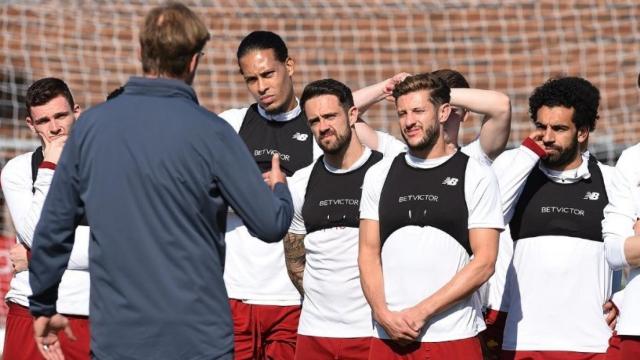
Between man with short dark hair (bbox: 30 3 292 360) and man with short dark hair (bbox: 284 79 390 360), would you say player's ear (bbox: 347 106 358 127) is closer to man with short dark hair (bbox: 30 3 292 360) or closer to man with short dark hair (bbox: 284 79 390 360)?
man with short dark hair (bbox: 284 79 390 360)

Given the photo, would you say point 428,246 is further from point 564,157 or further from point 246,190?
point 246,190

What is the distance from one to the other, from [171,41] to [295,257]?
2.58 m

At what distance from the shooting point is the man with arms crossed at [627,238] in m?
4.97

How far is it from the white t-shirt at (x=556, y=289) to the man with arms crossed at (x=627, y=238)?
2.19 feet

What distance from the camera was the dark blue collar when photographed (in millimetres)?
4070

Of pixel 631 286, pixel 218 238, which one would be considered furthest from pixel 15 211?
pixel 631 286

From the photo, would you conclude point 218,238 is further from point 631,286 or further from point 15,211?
point 15,211

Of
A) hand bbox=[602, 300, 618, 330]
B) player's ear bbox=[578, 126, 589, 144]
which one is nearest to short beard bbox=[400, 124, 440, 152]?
player's ear bbox=[578, 126, 589, 144]

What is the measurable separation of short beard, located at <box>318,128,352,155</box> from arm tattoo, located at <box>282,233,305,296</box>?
0.52 m

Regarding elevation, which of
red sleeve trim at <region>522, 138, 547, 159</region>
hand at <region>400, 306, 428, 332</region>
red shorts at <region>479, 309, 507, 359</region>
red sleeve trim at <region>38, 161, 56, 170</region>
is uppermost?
red sleeve trim at <region>38, 161, 56, 170</region>

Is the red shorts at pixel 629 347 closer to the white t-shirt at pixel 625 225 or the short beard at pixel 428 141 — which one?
the white t-shirt at pixel 625 225

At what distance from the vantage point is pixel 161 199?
3994 millimetres

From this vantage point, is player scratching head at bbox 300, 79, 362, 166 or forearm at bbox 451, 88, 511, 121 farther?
forearm at bbox 451, 88, 511, 121

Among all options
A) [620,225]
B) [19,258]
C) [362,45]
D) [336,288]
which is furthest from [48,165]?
[362,45]
